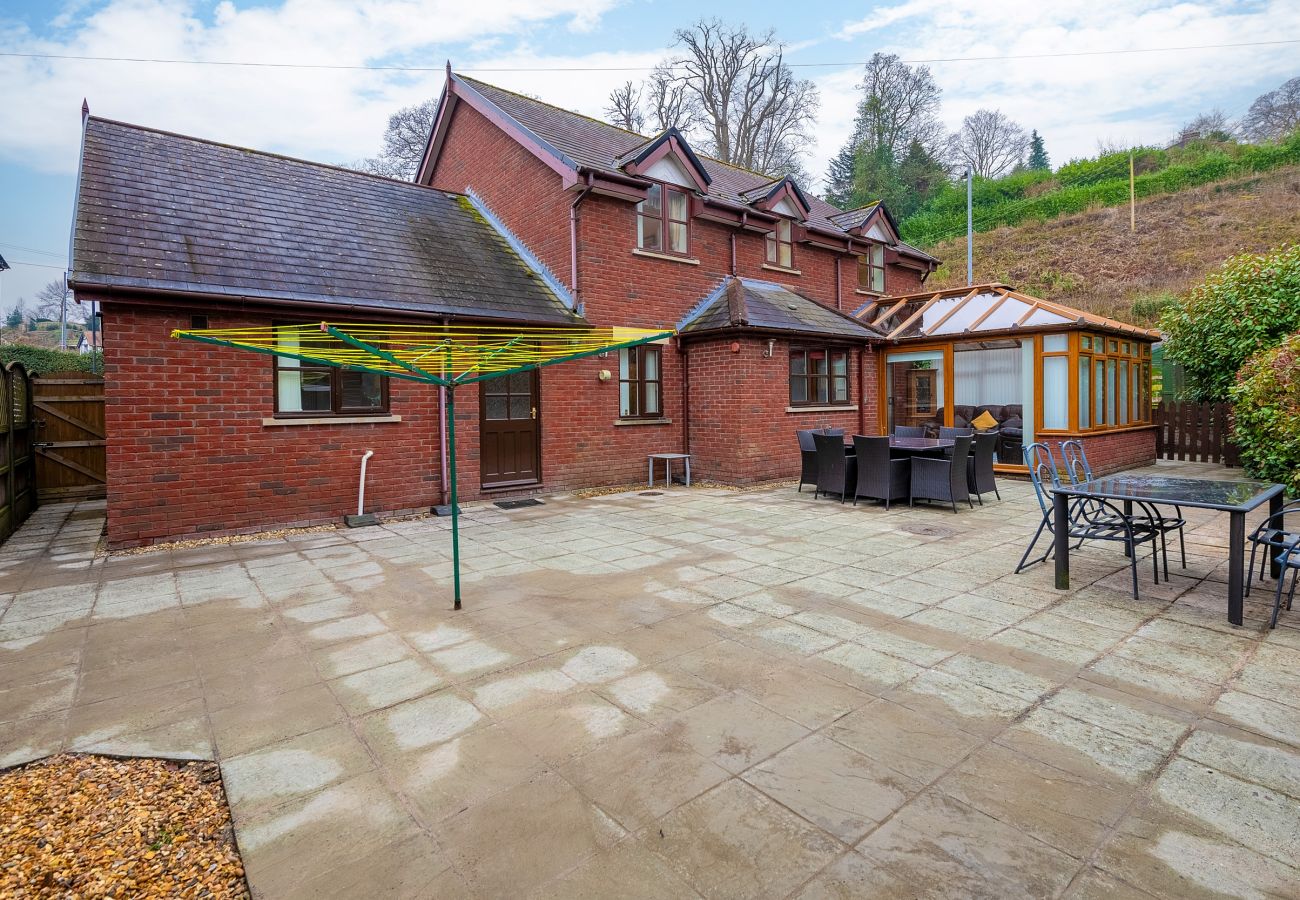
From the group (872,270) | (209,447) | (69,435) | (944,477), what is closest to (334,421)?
(209,447)

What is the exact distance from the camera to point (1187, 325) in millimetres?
11430

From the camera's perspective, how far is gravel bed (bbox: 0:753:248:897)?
1938 millimetres

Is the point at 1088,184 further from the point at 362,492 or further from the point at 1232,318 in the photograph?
the point at 362,492

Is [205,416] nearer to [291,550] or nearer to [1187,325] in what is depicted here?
[291,550]

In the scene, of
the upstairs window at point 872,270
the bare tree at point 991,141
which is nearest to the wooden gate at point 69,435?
the upstairs window at point 872,270

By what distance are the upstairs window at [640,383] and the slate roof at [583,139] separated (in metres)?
3.09

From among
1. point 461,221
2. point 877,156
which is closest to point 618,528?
point 461,221

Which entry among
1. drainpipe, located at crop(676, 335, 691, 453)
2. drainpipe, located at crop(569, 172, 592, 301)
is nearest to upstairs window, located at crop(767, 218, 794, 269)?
drainpipe, located at crop(676, 335, 691, 453)

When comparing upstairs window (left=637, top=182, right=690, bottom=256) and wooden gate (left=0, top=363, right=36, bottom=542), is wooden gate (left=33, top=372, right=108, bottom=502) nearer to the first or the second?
wooden gate (left=0, top=363, right=36, bottom=542)

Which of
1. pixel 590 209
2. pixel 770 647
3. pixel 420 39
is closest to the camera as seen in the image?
pixel 770 647

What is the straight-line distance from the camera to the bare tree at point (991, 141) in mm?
37906

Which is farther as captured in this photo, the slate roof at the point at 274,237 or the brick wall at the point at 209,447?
the slate roof at the point at 274,237

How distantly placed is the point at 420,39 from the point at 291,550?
11.6m

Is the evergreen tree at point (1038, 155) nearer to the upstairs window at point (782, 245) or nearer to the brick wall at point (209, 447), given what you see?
the upstairs window at point (782, 245)
